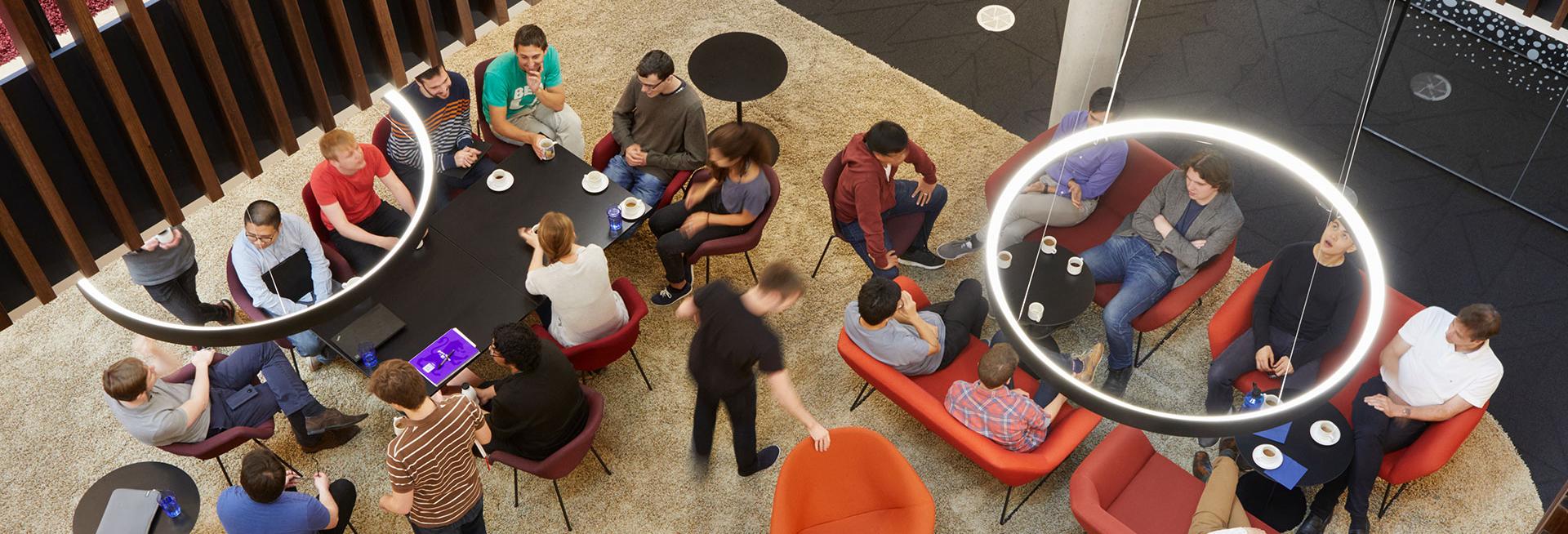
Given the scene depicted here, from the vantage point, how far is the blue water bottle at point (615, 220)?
5.72 metres

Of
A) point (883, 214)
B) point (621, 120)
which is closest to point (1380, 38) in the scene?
point (883, 214)

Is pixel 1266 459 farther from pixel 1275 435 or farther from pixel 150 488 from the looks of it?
pixel 150 488

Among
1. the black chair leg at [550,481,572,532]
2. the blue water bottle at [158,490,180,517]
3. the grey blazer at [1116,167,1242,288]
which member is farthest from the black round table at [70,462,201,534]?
the grey blazer at [1116,167,1242,288]

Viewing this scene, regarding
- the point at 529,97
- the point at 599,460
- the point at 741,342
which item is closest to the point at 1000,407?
the point at 741,342

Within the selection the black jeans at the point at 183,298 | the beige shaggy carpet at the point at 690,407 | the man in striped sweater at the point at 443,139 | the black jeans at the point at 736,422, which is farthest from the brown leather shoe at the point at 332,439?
the black jeans at the point at 736,422

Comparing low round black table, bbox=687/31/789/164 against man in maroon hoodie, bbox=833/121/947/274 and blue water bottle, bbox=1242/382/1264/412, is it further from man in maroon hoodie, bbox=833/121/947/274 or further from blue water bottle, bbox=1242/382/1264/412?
blue water bottle, bbox=1242/382/1264/412

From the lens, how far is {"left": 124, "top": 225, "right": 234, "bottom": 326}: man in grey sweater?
5.50 m

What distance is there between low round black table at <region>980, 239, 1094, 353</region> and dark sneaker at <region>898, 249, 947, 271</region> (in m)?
0.58

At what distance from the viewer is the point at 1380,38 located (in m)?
7.51

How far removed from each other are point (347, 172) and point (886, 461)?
295cm

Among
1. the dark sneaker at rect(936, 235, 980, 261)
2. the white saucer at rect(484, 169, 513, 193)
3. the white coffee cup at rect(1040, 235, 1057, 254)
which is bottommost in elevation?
the dark sneaker at rect(936, 235, 980, 261)

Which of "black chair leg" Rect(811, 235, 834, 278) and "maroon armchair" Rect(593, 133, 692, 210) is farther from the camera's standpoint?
"black chair leg" Rect(811, 235, 834, 278)

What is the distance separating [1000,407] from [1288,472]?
1323 millimetres

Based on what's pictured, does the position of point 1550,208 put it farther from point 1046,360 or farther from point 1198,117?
point 1046,360
